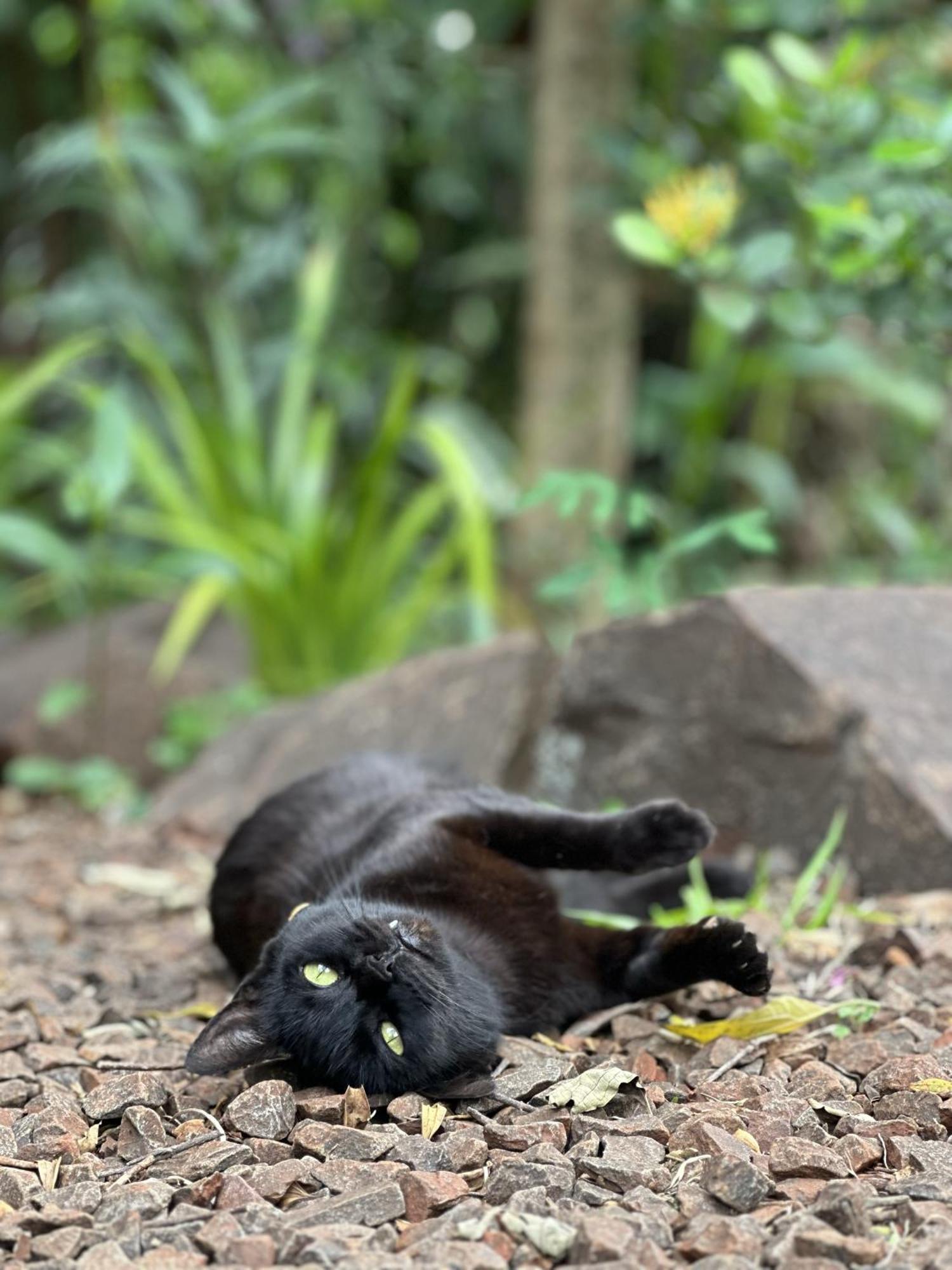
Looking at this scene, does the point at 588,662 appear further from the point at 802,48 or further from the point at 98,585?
the point at 98,585

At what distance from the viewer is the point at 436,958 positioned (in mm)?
1597

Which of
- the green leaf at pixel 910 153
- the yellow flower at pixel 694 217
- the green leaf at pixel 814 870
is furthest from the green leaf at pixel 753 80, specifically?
the green leaf at pixel 814 870

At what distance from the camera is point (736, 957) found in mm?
1643

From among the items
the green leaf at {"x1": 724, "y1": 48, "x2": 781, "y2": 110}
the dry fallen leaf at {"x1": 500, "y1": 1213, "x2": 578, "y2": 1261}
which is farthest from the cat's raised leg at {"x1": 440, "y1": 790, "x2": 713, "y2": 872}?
the green leaf at {"x1": 724, "y1": 48, "x2": 781, "y2": 110}

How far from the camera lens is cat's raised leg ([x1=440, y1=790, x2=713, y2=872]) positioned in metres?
1.85

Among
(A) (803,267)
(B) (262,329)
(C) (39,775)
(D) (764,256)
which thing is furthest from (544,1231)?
(B) (262,329)

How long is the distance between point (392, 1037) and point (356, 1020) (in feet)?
0.15

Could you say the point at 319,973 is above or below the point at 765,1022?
above

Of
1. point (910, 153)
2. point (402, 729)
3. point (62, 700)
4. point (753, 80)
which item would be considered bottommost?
point (62, 700)

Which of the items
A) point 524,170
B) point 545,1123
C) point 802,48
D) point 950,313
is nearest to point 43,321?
point 524,170

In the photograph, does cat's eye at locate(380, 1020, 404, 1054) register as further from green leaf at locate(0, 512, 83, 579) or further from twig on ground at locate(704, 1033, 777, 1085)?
green leaf at locate(0, 512, 83, 579)

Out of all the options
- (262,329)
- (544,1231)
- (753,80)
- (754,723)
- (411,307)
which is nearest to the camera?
(544,1231)

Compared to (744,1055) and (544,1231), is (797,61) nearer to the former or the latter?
(744,1055)

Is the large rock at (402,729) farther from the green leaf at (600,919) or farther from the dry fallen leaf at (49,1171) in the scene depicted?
the dry fallen leaf at (49,1171)
